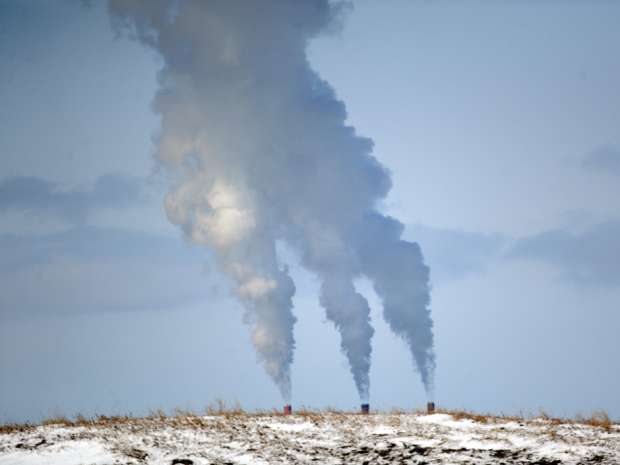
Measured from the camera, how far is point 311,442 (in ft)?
71.9

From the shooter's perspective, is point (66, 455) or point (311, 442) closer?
point (66, 455)

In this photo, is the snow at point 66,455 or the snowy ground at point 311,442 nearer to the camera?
the snowy ground at point 311,442

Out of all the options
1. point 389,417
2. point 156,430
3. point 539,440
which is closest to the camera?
point 539,440

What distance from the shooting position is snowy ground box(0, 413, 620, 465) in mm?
20172

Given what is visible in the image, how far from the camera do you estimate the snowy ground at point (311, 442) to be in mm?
20172

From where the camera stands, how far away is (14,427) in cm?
2570

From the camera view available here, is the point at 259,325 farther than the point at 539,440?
Yes

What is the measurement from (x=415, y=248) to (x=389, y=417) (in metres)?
48.2

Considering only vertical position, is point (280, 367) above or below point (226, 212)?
below

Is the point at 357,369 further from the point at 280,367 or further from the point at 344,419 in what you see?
the point at 344,419

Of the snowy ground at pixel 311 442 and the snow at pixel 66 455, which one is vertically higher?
the snowy ground at pixel 311 442

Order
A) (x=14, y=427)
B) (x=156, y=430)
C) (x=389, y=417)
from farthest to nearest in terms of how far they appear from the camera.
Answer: (x=389, y=417)
(x=14, y=427)
(x=156, y=430)

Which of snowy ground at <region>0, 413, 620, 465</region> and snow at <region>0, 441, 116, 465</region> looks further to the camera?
snow at <region>0, 441, 116, 465</region>

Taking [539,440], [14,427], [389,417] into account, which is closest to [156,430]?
[14,427]
